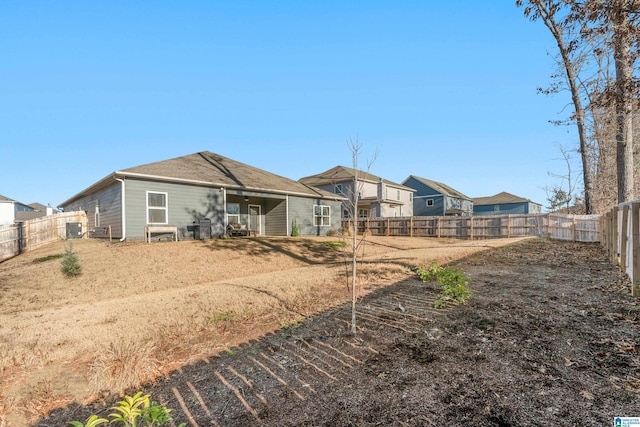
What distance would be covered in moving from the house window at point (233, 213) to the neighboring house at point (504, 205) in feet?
148

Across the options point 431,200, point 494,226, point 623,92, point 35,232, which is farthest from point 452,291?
point 431,200

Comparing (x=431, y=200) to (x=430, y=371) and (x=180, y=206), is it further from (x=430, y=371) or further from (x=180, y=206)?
(x=430, y=371)

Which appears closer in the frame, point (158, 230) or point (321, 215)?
point (158, 230)

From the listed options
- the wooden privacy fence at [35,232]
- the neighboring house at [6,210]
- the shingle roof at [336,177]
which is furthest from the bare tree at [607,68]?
the neighboring house at [6,210]

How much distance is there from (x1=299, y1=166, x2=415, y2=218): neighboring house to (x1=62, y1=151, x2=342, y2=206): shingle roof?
9.35 m

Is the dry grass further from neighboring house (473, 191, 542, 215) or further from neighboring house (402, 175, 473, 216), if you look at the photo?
neighboring house (473, 191, 542, 215)

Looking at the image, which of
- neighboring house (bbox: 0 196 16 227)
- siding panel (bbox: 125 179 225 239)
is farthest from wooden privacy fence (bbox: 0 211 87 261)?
neighboring house (bbox: 0 196 16 227)

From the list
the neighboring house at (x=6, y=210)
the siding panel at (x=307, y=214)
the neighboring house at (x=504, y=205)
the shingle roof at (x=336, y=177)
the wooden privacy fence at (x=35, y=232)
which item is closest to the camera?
the wooden privacy fence at (x=35, y=232)

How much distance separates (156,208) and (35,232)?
736 centimetres

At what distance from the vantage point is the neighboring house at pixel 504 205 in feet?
155

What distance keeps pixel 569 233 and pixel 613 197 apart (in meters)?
4.83

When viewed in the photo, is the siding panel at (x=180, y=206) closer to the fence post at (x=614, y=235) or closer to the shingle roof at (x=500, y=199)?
the fence post at (x=614, y=235)

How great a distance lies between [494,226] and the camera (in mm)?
20250

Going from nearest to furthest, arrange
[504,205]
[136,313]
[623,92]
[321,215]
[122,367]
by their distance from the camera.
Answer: [122,367] → [136,313] → [623,92] → [321,215] → [504,205]
